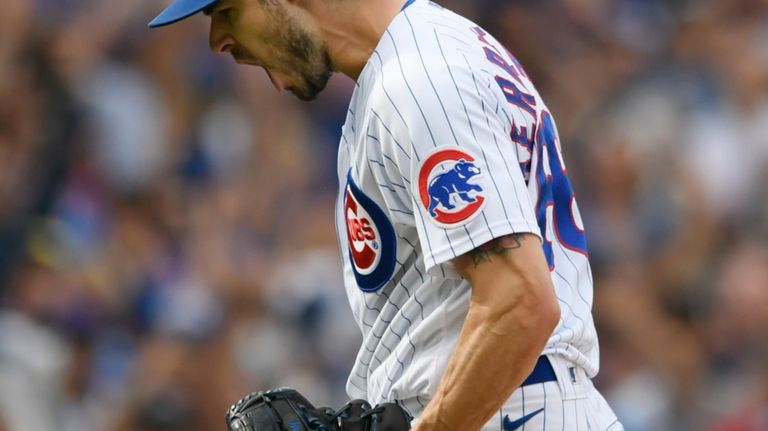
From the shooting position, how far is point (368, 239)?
2.44 metres

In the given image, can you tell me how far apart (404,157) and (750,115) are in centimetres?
417

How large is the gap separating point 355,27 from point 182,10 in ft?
1.14

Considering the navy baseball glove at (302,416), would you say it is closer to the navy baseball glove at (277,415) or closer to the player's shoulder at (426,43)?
the navy baseball glove at (277,415)

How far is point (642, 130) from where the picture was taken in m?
6.11

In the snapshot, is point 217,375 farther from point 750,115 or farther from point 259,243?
point 750,115

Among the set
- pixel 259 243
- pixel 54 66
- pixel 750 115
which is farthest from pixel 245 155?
pixel 750 115

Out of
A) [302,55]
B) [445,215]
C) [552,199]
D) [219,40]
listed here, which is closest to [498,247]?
[445,215]

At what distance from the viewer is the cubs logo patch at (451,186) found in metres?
2.15

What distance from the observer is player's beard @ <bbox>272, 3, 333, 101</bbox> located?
8.30 ft

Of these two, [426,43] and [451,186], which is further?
[426,43]

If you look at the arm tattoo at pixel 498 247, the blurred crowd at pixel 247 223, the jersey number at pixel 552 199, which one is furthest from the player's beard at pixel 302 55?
the blurred crowd at pixel 247 223

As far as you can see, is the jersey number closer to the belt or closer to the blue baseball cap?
the belt

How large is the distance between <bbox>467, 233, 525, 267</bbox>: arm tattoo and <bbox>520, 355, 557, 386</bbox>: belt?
13.1 inches

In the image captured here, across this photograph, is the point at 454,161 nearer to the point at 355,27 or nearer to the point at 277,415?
the point at 355,27
